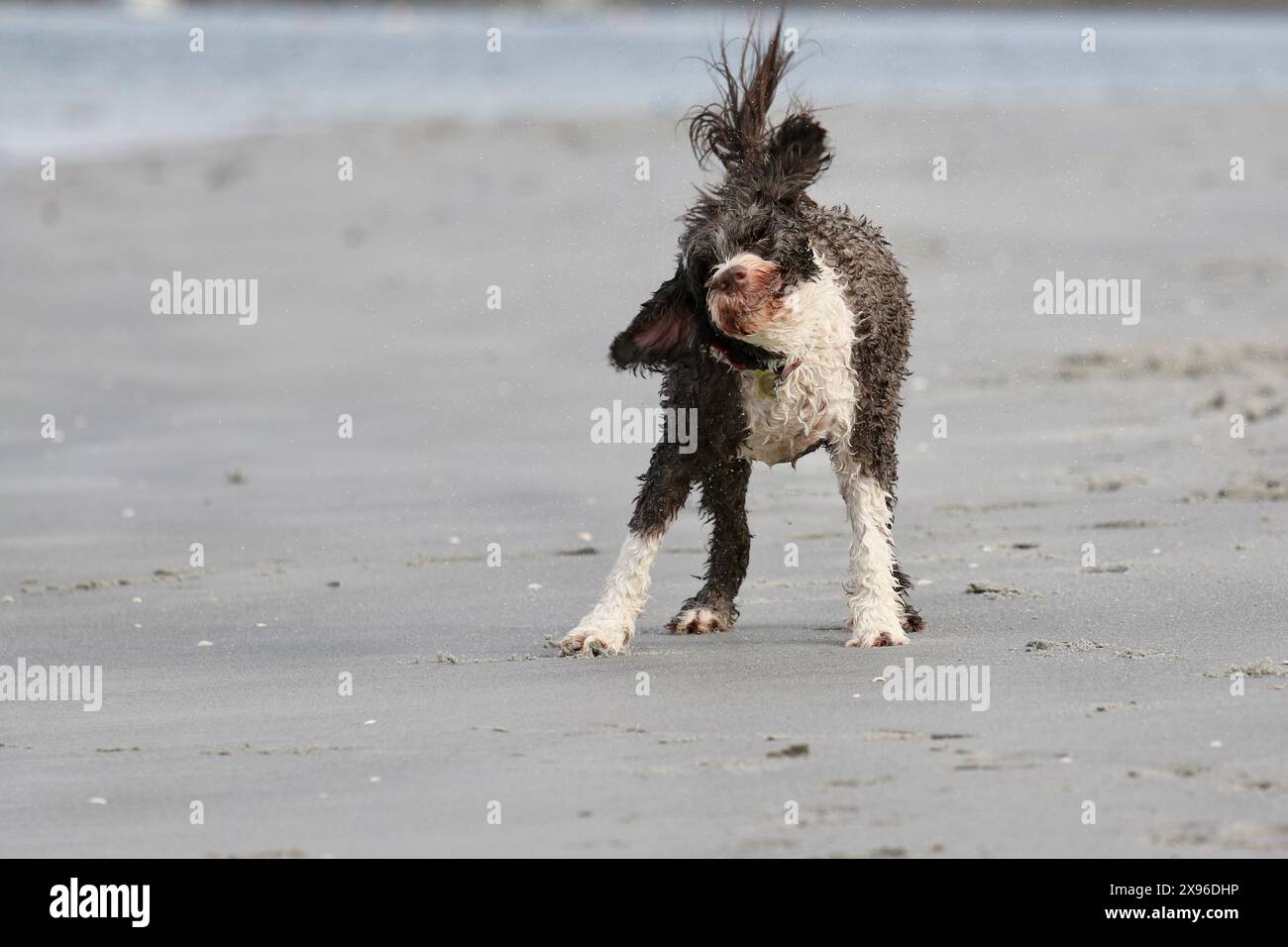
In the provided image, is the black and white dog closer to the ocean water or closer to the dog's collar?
the dog's collar

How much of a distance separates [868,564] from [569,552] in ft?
7.73

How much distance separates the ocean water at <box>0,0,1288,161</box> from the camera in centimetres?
3269

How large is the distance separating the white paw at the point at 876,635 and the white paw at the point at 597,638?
806mm

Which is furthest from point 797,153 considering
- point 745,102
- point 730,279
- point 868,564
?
point 868,564

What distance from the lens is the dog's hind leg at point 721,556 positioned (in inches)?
307

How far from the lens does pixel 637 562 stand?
722 centimetres

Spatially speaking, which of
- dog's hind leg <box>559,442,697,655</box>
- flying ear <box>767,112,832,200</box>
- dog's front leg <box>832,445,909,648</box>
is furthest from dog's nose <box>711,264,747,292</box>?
dog's front leg <box>832,445,909,648</box>

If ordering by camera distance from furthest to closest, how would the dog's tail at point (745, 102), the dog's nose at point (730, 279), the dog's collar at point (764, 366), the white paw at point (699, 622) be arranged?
1. the white paw at point (699, 622)
2. the dog's tail at point (745, 102)
3. the dog's collar at point (764, 366)
4. the dog's nose at point (730, 279)

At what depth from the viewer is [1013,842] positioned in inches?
196

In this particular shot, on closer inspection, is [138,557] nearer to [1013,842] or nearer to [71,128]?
[1013,842]

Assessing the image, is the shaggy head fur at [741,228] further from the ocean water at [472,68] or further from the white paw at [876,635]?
the ocean water at [472,68]

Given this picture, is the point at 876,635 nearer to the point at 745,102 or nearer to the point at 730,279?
the point at 730,279

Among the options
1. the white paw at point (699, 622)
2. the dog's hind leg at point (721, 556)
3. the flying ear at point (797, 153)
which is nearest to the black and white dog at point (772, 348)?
the flying ear at point (797, 153)

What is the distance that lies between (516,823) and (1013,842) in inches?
49.0
